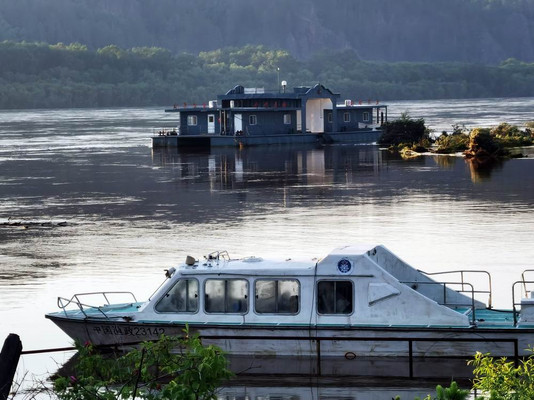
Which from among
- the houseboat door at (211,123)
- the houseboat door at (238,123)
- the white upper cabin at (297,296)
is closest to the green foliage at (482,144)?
the houseboat door at (238,123)

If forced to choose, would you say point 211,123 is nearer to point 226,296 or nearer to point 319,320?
point 226,296

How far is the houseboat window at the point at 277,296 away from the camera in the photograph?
26094 millimetres

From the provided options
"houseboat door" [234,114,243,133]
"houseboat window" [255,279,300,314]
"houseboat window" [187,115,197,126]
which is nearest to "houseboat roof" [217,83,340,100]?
"houseboat door" [234,114,243,133]

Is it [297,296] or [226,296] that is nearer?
[297,296]

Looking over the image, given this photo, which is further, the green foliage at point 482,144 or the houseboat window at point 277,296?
the green foliage at point 482,144

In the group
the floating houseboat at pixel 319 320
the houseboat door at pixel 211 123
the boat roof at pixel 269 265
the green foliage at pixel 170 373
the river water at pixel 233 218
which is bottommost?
the river water at pixel 233 218

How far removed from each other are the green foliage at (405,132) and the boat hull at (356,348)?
268 ft

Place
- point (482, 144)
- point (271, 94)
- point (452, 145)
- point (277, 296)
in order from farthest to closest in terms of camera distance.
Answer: point (271, 94) < point (452, 145) < point (482, 144) < point (277, 296)

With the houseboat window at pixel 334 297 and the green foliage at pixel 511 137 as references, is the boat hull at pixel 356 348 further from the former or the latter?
the green foliage at pixel 511 137

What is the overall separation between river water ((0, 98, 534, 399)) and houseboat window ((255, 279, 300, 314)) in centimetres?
229

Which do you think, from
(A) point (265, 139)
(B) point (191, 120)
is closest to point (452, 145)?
(A) point (265, 139)

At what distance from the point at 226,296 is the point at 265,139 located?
87.1 m

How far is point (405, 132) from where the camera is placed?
361 ft

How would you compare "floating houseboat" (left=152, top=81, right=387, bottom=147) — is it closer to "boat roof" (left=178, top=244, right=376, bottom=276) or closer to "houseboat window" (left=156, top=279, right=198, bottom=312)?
"boat roof" (left=178, top=244, right=376, bottom=276)
